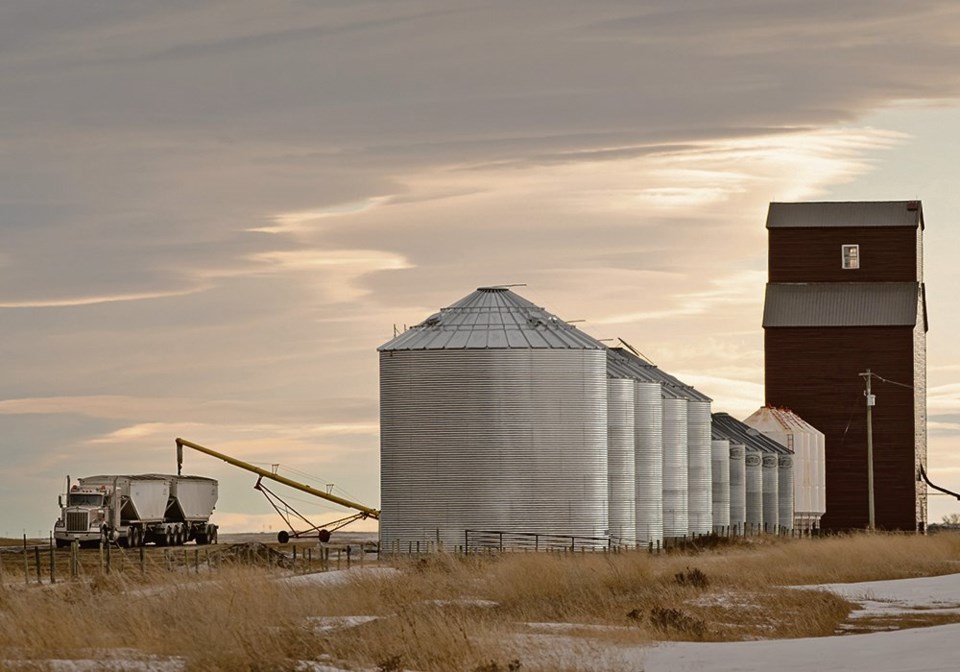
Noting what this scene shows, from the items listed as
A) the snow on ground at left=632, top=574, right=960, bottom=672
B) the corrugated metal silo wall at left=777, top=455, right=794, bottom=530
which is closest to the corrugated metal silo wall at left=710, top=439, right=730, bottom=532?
the corrugated metal silo wall at left=777, top=455, right=794, bottom=530

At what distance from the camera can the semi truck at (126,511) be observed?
238 feet

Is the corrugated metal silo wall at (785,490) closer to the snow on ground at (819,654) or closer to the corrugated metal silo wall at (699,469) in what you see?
the corrugated metal silo wall at (699,469)

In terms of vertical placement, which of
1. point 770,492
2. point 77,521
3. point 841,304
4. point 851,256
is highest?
point 851,256

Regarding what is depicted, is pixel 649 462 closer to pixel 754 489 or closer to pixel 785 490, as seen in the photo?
pixel 754 489

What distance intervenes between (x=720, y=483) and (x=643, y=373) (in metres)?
16.4

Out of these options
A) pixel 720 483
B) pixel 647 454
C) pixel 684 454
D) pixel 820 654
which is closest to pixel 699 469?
pixel 684 454

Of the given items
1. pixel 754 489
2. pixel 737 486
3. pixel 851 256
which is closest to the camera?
pixel 737 486

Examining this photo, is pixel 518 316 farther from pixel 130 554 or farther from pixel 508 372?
pixel 130 554

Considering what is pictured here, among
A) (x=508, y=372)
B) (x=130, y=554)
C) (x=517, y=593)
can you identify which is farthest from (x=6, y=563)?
(x=517, y=593)

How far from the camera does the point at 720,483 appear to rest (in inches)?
3342

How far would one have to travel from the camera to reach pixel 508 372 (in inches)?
2163

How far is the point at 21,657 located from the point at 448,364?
113 ft

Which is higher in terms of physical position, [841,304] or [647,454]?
[841,304]

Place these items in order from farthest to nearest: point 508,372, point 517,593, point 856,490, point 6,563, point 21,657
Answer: point 856,490 < point 6,563 < point 508,372 < point 517,593 < point 21,657
